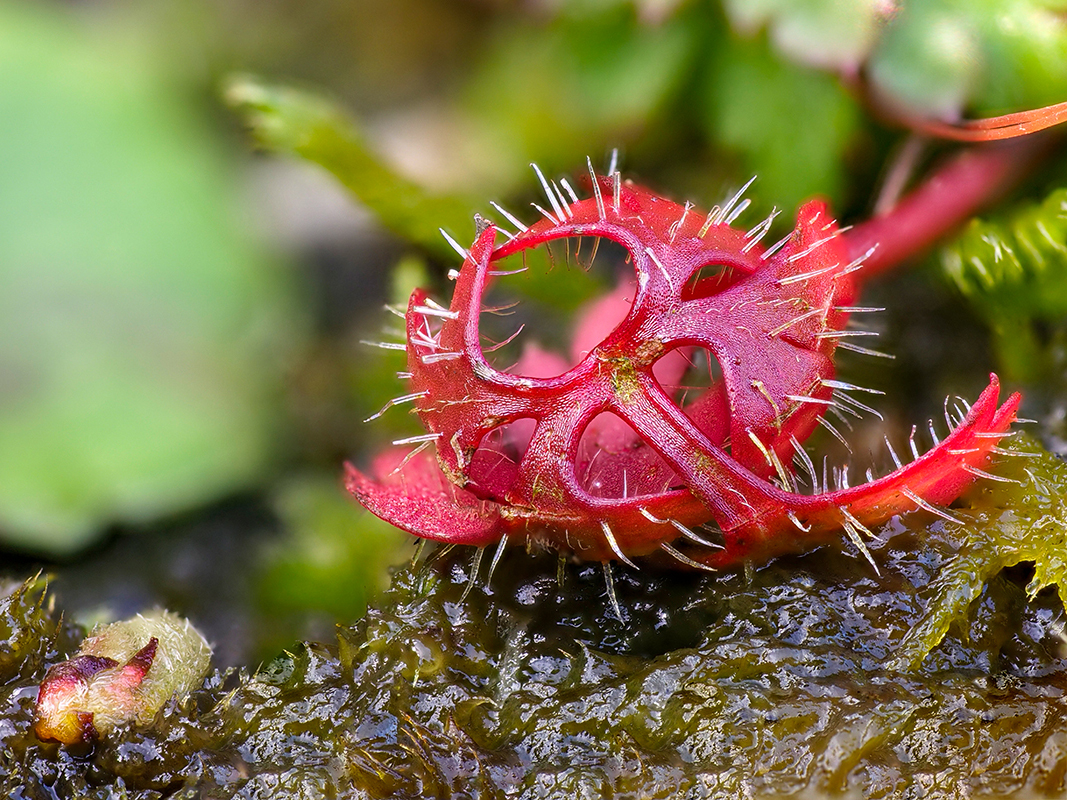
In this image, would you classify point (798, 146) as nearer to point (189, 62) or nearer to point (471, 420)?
point (471, 420)

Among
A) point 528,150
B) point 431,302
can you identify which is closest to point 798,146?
point 528,150

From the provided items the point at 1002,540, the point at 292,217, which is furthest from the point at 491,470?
the point at 292,217

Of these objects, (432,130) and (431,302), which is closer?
(431,302)

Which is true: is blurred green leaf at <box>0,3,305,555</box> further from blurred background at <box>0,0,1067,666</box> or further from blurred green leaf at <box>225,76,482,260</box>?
blurred green leaf at <box>225,76,482,260</box>

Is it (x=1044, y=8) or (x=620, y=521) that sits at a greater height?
(x=1044, y=8)

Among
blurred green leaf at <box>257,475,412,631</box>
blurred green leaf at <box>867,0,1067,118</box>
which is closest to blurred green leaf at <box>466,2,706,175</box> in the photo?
blurred green leaf at <box>867,0,1067,118</box>
